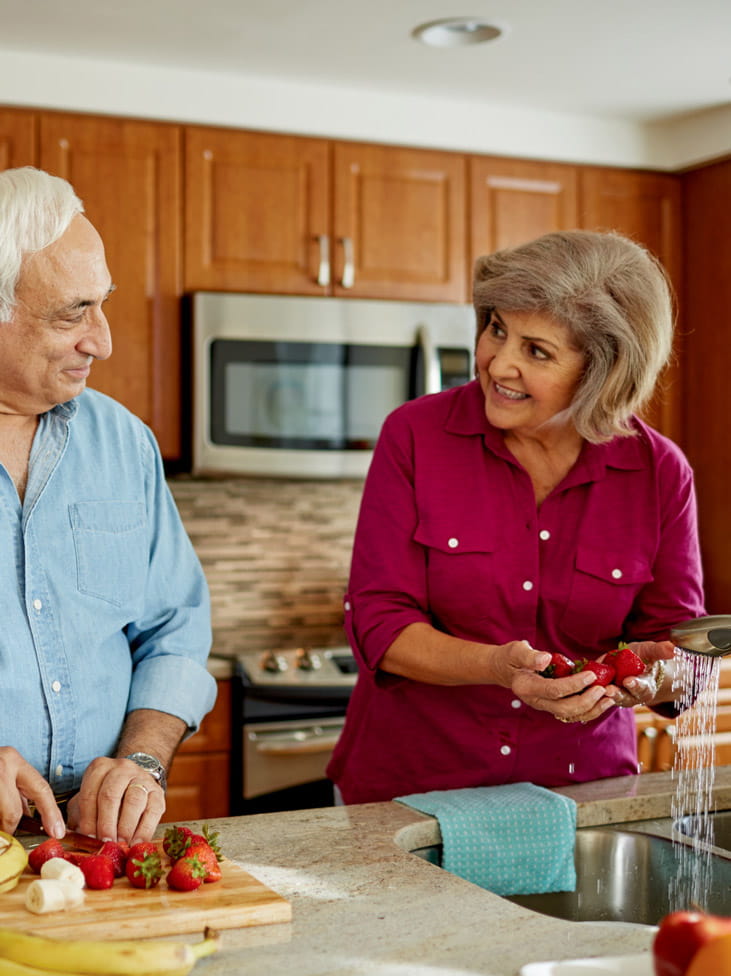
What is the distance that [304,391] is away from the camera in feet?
10.9

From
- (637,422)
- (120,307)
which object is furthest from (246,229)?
(637,422)

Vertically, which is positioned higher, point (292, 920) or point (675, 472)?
point (675, 472)

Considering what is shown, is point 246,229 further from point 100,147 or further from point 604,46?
point 604,46

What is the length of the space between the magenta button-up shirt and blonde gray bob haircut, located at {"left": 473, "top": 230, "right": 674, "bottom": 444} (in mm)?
123

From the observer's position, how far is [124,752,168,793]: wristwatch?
1532mm

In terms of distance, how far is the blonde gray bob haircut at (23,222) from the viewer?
4.93 feet

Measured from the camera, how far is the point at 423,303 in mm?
3434

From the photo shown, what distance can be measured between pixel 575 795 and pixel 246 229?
2.15 meters

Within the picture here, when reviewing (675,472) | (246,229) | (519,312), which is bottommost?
(675,472)

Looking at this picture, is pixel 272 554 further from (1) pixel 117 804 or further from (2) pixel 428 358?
(1) pixel 117 804

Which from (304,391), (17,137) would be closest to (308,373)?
(304,391)

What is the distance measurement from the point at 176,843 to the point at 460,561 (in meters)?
0.69

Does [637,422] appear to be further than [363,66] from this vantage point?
No

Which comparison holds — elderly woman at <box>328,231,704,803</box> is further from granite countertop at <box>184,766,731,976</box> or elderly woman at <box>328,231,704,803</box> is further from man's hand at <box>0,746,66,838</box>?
man's hand at <box>0,746,66,838</box>
